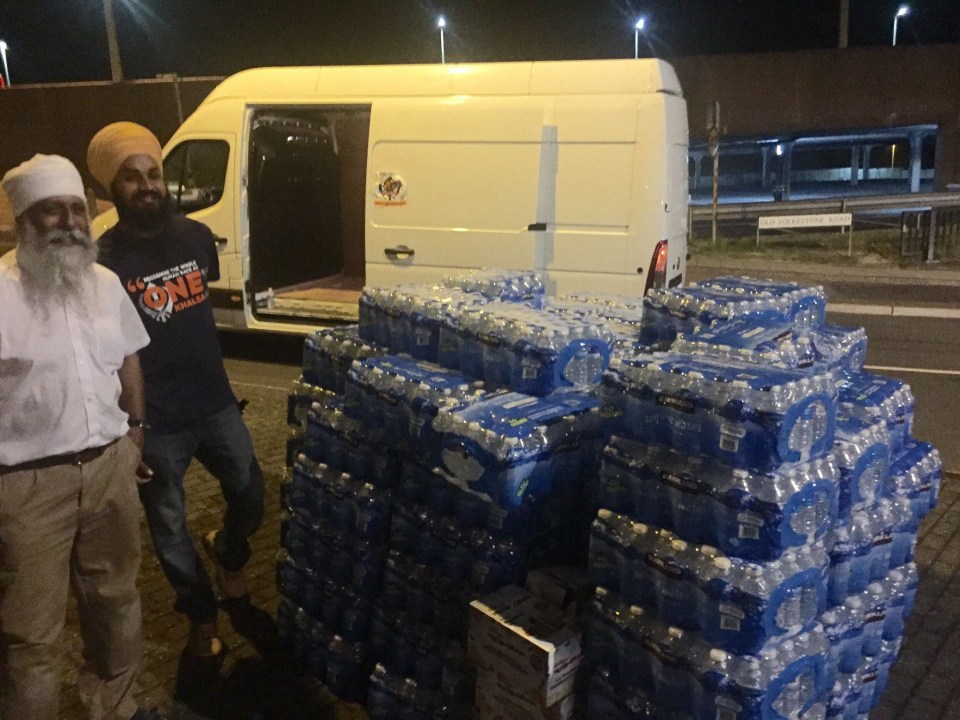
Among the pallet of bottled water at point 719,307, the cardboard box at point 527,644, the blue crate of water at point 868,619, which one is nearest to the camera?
the cardboard box at point 527,644

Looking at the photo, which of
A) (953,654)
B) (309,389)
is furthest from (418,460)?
(953,654)

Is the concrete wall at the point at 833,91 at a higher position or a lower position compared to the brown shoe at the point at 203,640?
higher

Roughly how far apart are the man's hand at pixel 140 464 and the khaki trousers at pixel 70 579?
93mm

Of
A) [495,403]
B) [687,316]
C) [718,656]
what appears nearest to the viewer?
[718,656]

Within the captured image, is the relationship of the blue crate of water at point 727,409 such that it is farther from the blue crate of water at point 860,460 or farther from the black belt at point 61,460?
the black belt at point 61,460

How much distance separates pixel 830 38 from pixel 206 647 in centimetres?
4594

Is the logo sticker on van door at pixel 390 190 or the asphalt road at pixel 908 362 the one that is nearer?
the asphalt road at pixel 908 362

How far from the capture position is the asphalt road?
7014mm

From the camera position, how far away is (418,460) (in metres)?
3.43

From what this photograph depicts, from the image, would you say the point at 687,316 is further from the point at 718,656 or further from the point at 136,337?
the point at 136,337

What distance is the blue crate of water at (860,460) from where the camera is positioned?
2.99m

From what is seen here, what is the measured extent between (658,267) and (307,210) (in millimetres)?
4482

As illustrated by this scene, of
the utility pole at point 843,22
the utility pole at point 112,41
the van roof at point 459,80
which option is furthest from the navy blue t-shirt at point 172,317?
the utility pole at point 843,22

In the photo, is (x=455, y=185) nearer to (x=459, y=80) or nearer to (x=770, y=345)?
(x=459, y=80)
